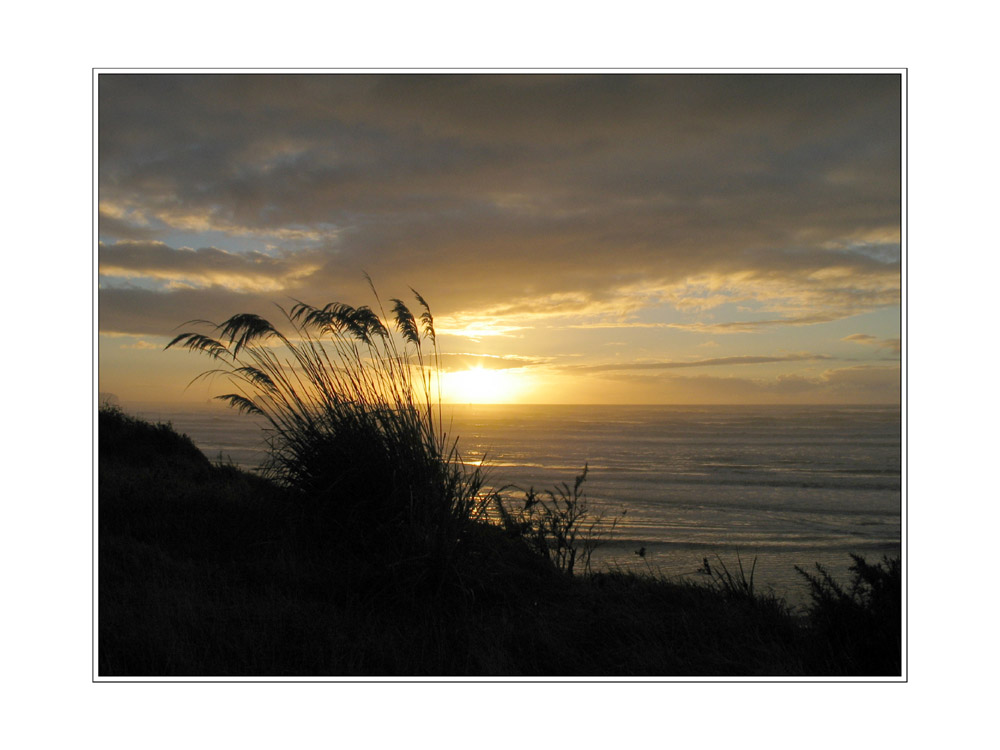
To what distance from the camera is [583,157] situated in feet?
16.4

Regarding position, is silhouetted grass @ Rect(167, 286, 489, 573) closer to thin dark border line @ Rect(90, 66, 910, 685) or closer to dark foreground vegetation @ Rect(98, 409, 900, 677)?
dark foreground vegetation @ Rect(98, 409, 900, 677)

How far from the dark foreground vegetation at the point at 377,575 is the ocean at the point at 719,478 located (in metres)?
0.53

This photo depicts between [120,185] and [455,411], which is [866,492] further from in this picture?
[120,185]

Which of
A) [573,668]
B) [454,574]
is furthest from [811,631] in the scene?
[454,574]

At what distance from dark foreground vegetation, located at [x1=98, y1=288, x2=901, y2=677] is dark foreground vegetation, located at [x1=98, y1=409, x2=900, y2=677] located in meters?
0.01

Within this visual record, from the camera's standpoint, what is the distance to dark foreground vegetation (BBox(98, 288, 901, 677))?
275cm

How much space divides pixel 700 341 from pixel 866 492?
10.5 meters

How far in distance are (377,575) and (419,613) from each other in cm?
34

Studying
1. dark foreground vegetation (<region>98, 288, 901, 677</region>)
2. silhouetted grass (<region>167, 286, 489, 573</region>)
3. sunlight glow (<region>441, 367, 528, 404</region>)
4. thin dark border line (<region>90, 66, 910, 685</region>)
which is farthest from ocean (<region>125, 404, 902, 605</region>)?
thin dark border line (<region>90, 66, 910, 685</region>)

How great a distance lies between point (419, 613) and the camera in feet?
10.3

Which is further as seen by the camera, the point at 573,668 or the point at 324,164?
the point at 324,164
